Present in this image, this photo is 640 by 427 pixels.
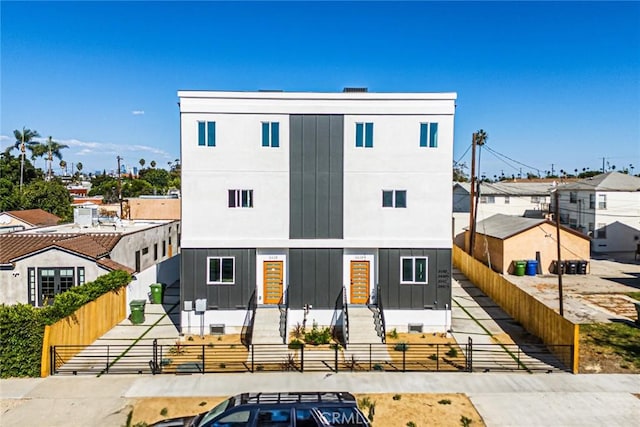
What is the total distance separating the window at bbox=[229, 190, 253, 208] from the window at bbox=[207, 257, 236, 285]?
2135mm

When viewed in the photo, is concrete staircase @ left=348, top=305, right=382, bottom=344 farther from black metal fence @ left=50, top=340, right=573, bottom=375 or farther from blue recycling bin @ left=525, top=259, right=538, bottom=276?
blue recycling bin @ left=525, top=259, right=538, bottom=276

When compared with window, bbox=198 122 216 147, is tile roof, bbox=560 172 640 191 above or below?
below

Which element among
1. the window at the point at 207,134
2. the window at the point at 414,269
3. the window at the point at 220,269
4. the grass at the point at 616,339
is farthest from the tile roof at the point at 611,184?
the window at the point at 207,134

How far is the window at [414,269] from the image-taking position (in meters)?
17.3

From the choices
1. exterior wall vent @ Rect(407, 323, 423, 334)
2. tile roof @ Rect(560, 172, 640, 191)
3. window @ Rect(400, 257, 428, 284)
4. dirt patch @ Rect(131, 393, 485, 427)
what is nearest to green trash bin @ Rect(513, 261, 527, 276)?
window @ Rect(400, 257, 428, 284)

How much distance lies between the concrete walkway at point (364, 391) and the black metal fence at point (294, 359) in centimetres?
47

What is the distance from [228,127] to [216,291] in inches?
254

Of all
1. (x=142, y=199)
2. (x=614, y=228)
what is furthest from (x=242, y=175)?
(x=614, y=228)

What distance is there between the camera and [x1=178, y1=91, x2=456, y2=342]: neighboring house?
1697 cm

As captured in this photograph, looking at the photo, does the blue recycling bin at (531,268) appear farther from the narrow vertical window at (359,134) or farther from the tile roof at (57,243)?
the tile roof at (57,243)

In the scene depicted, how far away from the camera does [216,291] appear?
17016 millimetres

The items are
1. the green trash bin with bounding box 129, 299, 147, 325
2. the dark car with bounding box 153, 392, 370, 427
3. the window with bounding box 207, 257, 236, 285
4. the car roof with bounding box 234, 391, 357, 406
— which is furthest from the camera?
the green trash bin with bounding box 129, 299, 147, 325

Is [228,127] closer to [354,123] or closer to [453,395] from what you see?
[354,123]

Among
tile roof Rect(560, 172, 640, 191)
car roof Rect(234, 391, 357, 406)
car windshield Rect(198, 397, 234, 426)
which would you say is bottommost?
car windshield Rect(198, 397, 234, 426)
